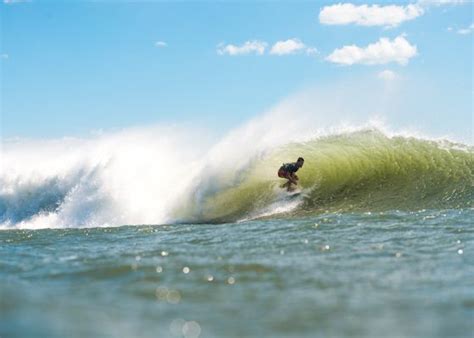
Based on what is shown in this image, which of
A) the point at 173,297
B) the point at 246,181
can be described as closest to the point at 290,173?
the point at 246,181

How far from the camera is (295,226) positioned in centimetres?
1091

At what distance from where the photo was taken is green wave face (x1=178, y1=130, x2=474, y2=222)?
14.9 m

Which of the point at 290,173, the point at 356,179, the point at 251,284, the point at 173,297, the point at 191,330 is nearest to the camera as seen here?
the point at 191,330

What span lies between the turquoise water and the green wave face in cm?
453

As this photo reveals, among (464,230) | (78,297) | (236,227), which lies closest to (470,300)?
(78,297)

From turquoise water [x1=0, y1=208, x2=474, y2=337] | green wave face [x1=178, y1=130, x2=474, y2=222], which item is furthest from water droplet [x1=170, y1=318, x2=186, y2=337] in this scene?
green wave face [x1=178, y1=130, x2=474, y2=222]

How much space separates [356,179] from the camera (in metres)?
17.0

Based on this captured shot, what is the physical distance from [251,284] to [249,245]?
8.85ft

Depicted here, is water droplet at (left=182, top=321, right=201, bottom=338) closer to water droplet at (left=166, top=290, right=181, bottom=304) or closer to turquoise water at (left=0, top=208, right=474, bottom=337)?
turquoise water at (left=0, top=208, right=474, bottom=337)

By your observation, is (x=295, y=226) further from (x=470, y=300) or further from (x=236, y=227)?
(x=470, y=300)

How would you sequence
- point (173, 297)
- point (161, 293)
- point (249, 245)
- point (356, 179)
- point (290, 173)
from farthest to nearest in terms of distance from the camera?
point (356, 179) → point (290, 173) → point (249, 245) → point (161, 293) → point (173, 297)

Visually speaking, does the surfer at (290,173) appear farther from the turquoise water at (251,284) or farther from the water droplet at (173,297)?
the water droplet at (173,297)

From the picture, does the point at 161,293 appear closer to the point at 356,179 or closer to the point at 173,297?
the point at 173,297

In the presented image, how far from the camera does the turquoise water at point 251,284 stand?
15.2 feet
